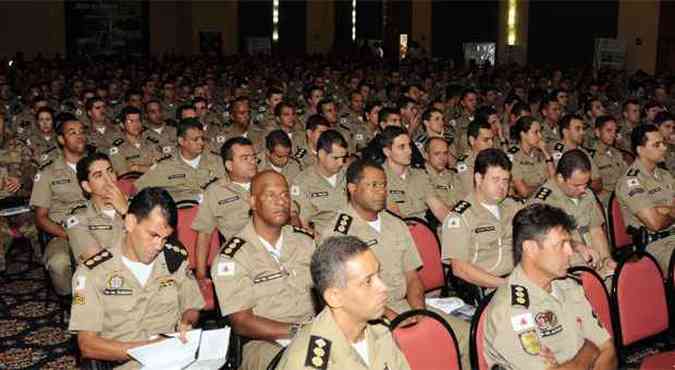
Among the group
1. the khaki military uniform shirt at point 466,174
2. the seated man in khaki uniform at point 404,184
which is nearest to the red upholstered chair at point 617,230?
the khaki military uniform shirt at point 466,174

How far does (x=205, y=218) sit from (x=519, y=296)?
2.32 metres

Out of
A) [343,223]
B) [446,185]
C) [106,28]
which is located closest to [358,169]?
[343,223]

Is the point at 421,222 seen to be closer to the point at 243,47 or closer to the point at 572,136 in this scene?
the point at 572,136

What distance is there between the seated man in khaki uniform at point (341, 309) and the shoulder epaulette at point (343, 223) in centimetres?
136

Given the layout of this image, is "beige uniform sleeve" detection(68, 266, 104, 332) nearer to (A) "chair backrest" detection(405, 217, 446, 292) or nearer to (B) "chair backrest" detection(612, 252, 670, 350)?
(A) "chair backrest" detection(405, 217, 446, 292)

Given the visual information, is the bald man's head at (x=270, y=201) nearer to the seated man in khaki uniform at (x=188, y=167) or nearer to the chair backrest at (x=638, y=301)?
the chair backrest at (x=638, y=301)

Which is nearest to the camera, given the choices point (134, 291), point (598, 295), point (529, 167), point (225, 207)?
point (134, 291)

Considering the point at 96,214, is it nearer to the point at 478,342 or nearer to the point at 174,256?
the point at 174,256

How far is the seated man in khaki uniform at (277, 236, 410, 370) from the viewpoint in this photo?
2166 millimetres

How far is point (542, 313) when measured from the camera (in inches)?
105

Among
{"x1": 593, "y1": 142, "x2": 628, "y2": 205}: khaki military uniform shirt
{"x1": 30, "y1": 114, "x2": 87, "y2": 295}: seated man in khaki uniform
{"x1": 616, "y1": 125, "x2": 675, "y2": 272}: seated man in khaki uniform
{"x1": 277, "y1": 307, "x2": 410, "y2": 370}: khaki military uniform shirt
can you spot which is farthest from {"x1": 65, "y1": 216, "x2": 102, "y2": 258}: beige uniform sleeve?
{"x1": 593, "y1": 142, "x2": 628, "y2": 205}: khaki military uniform shirt

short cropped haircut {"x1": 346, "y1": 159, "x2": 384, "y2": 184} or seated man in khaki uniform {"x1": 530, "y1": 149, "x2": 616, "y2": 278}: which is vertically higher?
short cropped haircut {"x1": 346, "y1": 159, "x2": 384, "y2": 184}

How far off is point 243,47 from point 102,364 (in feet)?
79.6

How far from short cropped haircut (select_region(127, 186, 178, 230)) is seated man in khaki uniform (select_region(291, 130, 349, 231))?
2.01m
